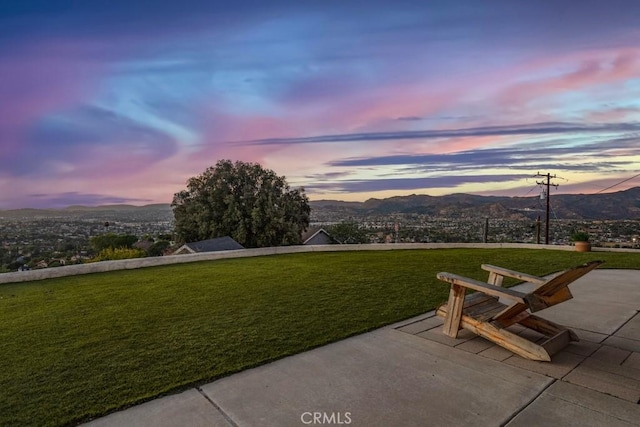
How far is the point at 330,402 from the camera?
2371mm

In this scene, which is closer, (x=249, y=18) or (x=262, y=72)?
(x=249, y=18)

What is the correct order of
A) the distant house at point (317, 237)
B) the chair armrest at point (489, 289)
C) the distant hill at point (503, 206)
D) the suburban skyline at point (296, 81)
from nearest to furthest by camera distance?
the chair armrest at point (489, 289) → the suburban skyline at point (296, 81) → the distant hill at point (503, 206) → the distant house at point (317, 237)

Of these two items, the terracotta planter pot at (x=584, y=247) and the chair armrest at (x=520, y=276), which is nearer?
the chair armrest at (x=520, y=276)

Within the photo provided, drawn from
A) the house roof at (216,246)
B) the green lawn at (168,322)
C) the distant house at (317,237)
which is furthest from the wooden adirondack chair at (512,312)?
the distant house at (317,237)

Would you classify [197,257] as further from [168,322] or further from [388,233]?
[388,233]

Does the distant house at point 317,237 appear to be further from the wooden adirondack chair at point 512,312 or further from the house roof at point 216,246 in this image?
the wooden adirondack chair at point 512,312

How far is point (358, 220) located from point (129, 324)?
1842cm

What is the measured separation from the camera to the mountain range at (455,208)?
1559 centimetres

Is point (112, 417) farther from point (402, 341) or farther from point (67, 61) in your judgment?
point (67, 61)

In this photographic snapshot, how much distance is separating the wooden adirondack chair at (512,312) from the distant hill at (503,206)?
11.6 m

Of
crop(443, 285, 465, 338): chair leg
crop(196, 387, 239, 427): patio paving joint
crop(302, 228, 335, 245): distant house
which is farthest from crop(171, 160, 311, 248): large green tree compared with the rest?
crop(196, 387, 239, 427): patio paving joint

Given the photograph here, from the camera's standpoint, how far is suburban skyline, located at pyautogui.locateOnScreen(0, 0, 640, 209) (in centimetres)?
909

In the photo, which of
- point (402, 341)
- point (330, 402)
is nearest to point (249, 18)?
point (402, 341)

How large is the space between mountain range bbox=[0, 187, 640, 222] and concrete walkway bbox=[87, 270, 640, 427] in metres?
12.2
